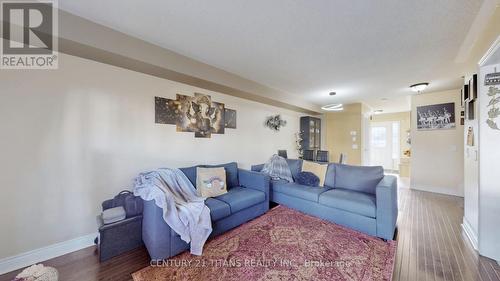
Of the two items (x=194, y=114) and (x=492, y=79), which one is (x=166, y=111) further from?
(x=492, y=79)

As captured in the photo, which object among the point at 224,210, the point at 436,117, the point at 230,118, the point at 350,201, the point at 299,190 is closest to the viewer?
the point at 224,210

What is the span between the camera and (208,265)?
187 centimetres

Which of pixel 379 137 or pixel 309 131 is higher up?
pixel 309 131

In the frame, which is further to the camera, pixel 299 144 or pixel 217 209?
pixel 299 144

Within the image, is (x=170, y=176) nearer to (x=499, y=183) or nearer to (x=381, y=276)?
(x=381, y=276)

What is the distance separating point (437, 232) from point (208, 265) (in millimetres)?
3098

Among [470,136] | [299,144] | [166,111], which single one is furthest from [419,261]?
[299,144]

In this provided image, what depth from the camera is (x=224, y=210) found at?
2.40m

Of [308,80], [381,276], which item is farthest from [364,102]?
[381,276]

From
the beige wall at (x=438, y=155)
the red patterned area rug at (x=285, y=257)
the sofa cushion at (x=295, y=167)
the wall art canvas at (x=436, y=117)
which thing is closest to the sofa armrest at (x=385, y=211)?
the red patterned area rug at (x=285, y=257)

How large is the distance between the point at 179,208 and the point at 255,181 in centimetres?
138

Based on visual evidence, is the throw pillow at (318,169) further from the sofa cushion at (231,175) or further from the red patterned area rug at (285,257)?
the sofa cushion at (231,175)

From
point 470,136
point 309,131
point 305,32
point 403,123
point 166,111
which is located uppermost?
point 305,32
